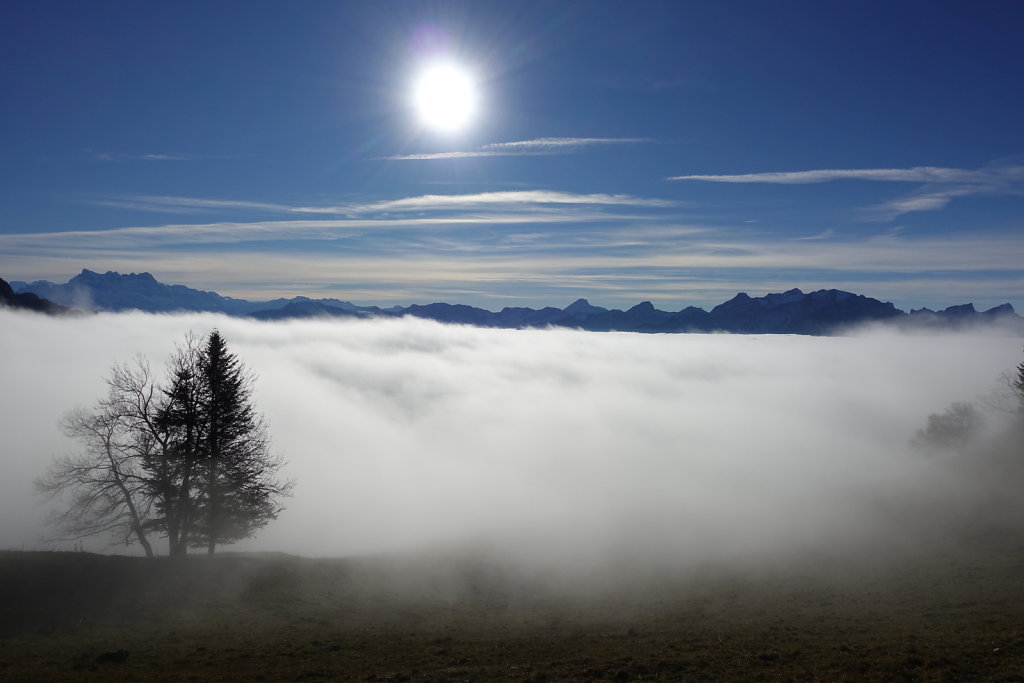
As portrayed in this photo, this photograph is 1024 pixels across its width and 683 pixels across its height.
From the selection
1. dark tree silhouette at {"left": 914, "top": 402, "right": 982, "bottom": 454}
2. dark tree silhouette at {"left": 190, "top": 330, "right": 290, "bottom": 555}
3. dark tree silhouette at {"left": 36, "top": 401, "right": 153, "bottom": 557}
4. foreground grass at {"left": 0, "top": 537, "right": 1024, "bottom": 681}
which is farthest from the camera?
dark tree silhouette at {"left": 914, "top": 402, "right": 982, "bottom": 454}

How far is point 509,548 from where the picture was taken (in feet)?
169

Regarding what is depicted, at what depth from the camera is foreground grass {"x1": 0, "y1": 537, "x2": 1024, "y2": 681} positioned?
18109mm

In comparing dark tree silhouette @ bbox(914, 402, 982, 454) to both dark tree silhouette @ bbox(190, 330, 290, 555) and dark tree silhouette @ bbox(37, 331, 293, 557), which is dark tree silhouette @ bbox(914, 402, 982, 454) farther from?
dark tree silhouette @ bbox(37, 331, 293, 557)

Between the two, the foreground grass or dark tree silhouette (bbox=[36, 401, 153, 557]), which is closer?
the foreground grass

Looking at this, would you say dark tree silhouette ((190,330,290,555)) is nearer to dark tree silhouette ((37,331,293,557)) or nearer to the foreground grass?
dark tree silhouette ((37,331,293,557))

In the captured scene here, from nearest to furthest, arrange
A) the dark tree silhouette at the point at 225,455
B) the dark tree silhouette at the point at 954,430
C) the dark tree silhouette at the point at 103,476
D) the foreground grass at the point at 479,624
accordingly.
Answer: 1. the foreground grass at the point at 479,624
2. the dark tree silhouette at the point at 103,476
3. the dark tree silhouette at the point at 225,455
4. the dark tree silhouette at the point at 954,430

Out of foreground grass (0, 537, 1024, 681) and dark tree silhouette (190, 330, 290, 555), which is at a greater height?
dark tree silhouette (190, 330, 290, 555)

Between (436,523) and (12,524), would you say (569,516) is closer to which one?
(436,523)

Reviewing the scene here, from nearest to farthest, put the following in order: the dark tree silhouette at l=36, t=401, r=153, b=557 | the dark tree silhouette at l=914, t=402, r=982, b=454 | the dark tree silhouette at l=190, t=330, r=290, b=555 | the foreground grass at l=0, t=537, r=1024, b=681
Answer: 1. the foreground grass at l=0, t=537, r=1024, b=681
2. the dark tree silhouette at l=36, t=401, r=153, b=557
3. the dark tree silhouette at l=190, t=330, r=290, b=555
4. the dark tree silhouette at l=914, t=402, r=982, b=454

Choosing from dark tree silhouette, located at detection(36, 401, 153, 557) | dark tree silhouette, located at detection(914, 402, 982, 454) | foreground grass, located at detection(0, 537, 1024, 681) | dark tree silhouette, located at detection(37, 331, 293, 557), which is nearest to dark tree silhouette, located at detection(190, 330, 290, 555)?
dark tree silhouette, located at detection(37, 331, 293, 557)

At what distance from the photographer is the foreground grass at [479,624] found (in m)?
18.1

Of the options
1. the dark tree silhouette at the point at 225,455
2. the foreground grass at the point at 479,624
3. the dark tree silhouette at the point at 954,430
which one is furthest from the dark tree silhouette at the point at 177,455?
the dark tree silhouette at the point at 954,430

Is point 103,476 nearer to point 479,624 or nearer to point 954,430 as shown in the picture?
point 479,624

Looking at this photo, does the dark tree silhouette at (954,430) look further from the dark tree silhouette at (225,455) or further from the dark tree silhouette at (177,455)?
the dark tree silhouette at (177,455)
